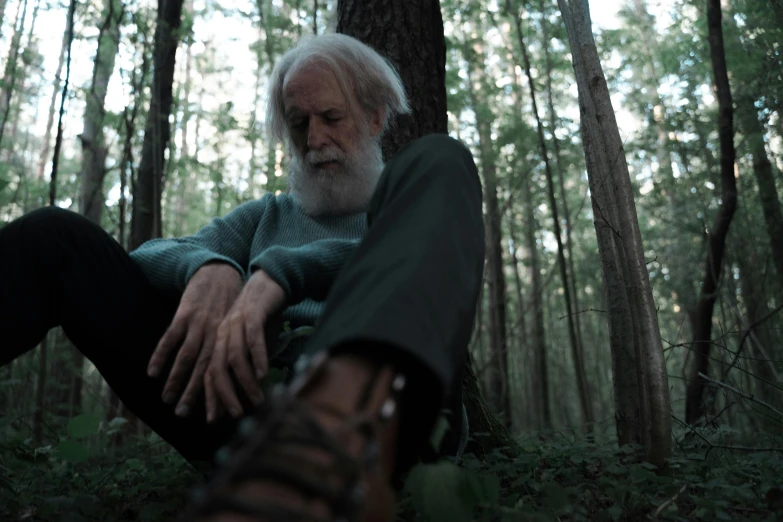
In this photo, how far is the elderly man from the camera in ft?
2.55

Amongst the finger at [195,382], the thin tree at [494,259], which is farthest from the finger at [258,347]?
the thin tree at [494,259]

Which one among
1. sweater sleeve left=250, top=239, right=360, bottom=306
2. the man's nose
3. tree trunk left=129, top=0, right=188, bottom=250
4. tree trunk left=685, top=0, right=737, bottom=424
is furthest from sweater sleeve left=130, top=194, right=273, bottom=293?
tree trunk left=685, top=0, right=737, bottom=424

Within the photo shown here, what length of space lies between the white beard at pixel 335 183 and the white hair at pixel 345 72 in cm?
24

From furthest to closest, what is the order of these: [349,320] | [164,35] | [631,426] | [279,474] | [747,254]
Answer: [747,254] → [164,35] → [631,426] → [349,320] → [279,474]

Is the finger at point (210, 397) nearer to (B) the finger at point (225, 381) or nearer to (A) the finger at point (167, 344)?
(B) the finger at point (225, 381)

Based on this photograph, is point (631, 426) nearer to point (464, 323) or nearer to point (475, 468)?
point (475, 468)

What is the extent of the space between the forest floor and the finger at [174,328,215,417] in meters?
0.42

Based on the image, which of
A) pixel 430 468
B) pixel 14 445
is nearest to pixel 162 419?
pixel 430 468

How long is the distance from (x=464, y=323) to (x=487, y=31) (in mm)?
14629

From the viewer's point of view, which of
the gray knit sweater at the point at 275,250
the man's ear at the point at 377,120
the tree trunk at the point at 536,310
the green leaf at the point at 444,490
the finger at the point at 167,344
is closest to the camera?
the green leaf at the point at 444,490

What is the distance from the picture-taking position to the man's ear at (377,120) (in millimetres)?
2371

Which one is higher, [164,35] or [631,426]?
[164,35]

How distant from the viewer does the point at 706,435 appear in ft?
9.82

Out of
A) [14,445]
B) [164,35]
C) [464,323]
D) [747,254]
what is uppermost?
[164,35]
